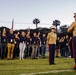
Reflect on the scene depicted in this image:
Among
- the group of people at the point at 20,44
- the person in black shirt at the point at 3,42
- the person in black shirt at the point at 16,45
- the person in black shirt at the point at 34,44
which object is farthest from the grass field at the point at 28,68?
the person in black shirt at the point at 34,44

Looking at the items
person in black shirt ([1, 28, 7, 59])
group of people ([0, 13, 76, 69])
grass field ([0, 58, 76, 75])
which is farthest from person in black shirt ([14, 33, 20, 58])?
grass field ([0, 58, 76, 75])

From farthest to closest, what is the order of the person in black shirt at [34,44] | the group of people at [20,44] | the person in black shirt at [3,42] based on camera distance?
the person in black shirt at [34,44] → the person in black shirt at [3,42] → the group of people at [20,44]

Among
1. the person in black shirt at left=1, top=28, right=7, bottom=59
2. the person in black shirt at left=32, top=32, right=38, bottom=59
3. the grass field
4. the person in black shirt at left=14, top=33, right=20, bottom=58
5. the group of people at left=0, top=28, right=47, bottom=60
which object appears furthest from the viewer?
the person in black shirt at left=32, top=32, right=38, bottom=59

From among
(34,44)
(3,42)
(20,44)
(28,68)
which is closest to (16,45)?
(34,44)

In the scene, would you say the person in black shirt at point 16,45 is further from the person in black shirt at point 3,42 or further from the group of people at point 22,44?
the person in black shirt at point 3,42

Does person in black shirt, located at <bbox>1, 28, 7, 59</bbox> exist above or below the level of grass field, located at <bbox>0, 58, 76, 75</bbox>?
above

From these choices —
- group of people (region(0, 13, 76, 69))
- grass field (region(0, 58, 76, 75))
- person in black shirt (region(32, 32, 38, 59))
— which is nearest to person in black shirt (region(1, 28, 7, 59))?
group of people (region(0, 13, 76, 69))

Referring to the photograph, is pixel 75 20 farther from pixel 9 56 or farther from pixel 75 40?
pixel 9 56

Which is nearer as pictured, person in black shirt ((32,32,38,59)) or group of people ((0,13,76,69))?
group of people ((0,13,76,69))

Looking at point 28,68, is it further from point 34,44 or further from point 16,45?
point 16,45

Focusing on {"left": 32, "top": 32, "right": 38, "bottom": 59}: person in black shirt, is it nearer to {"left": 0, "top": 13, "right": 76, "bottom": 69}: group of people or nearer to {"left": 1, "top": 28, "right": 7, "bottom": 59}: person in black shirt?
{"left": 0, "top": 13, "right": 76, "bottom": 69}: group of people

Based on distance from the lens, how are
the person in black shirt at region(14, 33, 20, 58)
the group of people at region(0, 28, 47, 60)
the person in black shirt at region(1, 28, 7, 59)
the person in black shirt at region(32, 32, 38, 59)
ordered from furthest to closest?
the person in black shirt at region(32, 32, 38, 59) < the person in black shirt at region(14, 33, 20, 58) < the person in black shirt at region(1, 28, 7, 59) < the group of people at region(0, 28, 47, 60)

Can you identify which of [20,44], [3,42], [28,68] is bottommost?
[28,68]

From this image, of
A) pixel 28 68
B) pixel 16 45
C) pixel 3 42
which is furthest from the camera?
pixel 16 45
